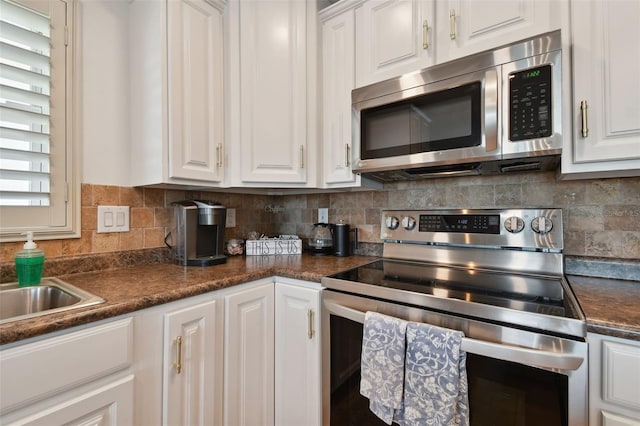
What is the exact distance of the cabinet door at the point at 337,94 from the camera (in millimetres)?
1561

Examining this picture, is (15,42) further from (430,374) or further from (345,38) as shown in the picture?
(430,374)

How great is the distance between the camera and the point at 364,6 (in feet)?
4.93

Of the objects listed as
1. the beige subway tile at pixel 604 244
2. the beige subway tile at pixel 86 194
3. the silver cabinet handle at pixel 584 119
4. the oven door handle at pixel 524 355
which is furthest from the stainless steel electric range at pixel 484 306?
the beige subway tile at pixel 86 194

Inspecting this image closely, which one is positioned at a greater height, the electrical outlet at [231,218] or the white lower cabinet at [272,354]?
the electrical outlet at [231,218]

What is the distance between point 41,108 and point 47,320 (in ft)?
3.08

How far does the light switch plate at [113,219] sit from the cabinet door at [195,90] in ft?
1.14

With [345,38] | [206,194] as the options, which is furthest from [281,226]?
[345,38]

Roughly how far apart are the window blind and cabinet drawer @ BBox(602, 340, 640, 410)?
1.95m

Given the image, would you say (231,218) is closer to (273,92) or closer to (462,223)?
(273,92)

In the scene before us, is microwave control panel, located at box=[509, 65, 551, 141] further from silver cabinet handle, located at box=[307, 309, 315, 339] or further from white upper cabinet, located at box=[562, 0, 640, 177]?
silver cabinet handle, located at box=[307, 309, 315, 339]

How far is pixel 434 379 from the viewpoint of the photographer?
90 cm

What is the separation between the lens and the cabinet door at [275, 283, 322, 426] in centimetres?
127

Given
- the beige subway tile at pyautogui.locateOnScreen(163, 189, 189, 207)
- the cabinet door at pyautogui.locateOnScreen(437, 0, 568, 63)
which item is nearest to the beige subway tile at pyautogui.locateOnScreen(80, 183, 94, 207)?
the beige subway tile at pyautogui.locateOnScreen(163, 189, 189, 207)

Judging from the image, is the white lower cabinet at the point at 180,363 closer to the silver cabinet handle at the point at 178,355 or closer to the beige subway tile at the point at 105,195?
the silver cabinet handle at the point at 178,355
